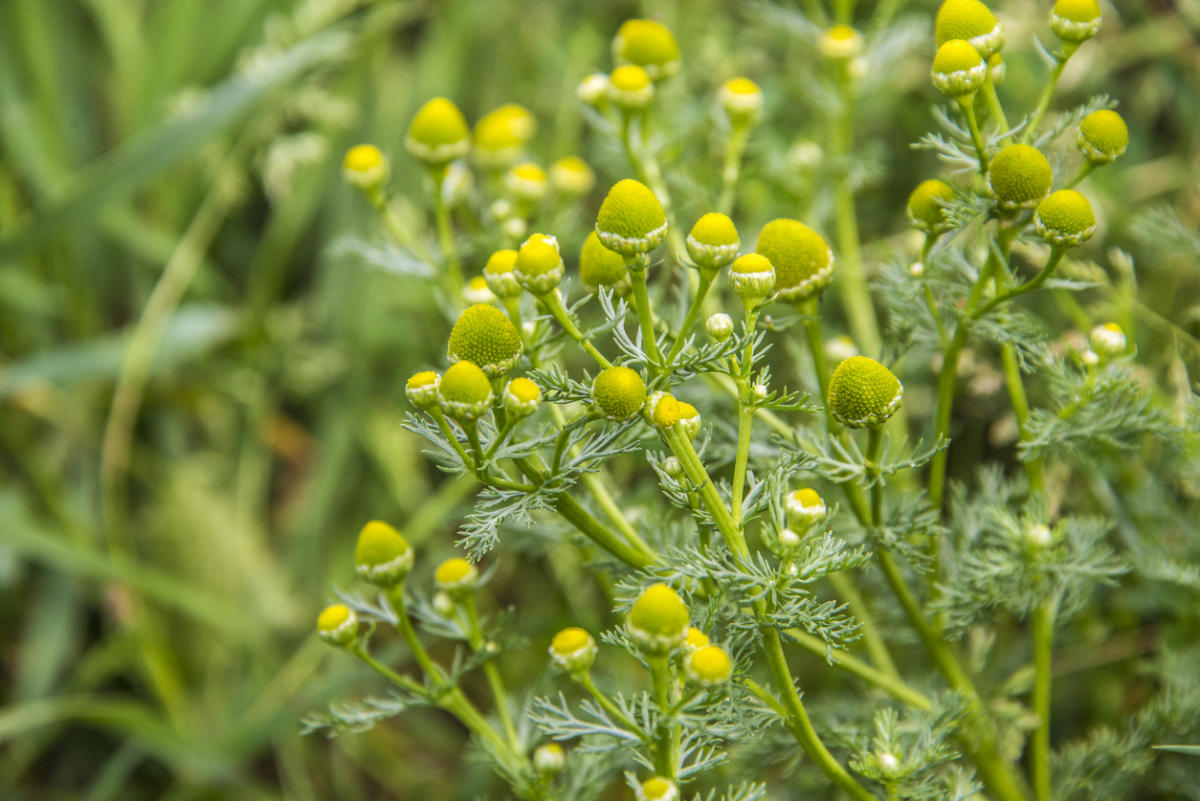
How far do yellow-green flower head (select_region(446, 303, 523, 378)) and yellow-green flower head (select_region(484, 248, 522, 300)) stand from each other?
0.04m

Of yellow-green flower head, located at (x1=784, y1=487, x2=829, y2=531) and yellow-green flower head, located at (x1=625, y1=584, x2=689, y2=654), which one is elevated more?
yellow-green flower head, located at (x1=625, y1=584, x2=689, y2=654)

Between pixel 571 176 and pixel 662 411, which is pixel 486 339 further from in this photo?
pixel 571 176

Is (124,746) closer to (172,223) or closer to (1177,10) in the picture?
(172,223)

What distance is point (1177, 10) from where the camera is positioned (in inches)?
52.6

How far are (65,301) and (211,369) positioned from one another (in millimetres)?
224

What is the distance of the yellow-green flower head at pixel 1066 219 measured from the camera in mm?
548

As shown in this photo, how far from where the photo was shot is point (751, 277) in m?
0.54

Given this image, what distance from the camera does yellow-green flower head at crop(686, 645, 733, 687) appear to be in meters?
0.50

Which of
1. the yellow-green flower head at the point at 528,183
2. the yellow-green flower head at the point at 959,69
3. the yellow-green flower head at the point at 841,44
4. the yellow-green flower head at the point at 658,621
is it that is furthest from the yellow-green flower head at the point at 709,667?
the yellow-green flower head at the point at 841,44

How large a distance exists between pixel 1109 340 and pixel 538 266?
0.37m

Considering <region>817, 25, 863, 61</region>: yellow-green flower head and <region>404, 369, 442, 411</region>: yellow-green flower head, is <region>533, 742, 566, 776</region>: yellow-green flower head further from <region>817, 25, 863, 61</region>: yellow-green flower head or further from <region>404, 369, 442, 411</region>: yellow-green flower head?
<region>817, 25, 863, 61</region>: yellow-green flower head

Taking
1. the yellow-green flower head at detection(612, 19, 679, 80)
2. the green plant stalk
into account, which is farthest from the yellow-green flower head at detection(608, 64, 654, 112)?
the green plant stalk

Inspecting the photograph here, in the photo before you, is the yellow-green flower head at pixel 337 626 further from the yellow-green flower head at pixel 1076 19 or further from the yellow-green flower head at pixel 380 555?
the yellow-green flower head at pixel 1076 19

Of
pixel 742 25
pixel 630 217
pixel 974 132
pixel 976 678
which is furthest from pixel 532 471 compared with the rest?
pixel 742 25
